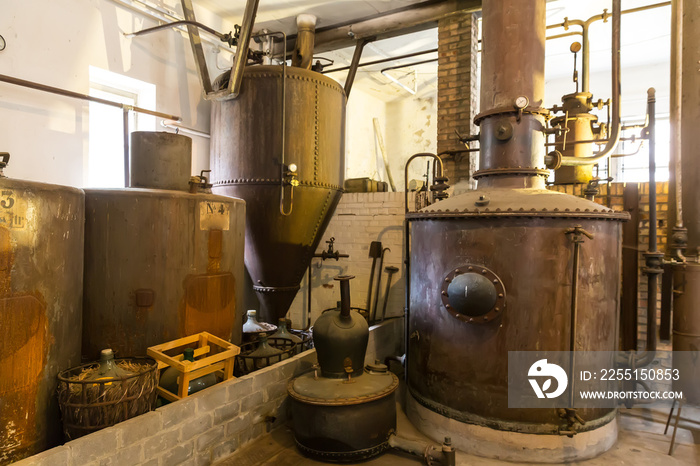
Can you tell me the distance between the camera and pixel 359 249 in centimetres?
577

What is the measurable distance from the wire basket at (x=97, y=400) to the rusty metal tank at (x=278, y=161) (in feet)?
8.15

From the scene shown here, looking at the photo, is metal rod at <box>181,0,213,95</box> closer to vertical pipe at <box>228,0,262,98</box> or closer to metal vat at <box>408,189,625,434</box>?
vertical pipe at <box>228,0,262,98</box>

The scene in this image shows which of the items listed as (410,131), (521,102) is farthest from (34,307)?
(410,131)

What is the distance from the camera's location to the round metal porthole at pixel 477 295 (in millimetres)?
3150

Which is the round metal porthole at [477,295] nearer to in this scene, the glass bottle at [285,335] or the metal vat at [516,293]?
the metal vat at [516,293]

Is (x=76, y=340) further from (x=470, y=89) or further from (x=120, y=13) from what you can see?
(x=470, y=89)

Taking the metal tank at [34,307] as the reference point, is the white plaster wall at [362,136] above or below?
above

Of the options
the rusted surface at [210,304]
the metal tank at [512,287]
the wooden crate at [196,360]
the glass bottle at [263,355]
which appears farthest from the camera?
the glass bottle at [263,355]

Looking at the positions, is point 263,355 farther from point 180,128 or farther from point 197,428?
point 180,128

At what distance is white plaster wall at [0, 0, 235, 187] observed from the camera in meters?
4.03

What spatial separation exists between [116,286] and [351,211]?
326 cm

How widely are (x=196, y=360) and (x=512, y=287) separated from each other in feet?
7.45

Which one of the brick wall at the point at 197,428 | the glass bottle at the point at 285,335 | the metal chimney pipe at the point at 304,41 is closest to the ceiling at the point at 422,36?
the metal chimney pipe at the point at 304,41

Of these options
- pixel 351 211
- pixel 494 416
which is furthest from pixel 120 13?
pixel 494 416
